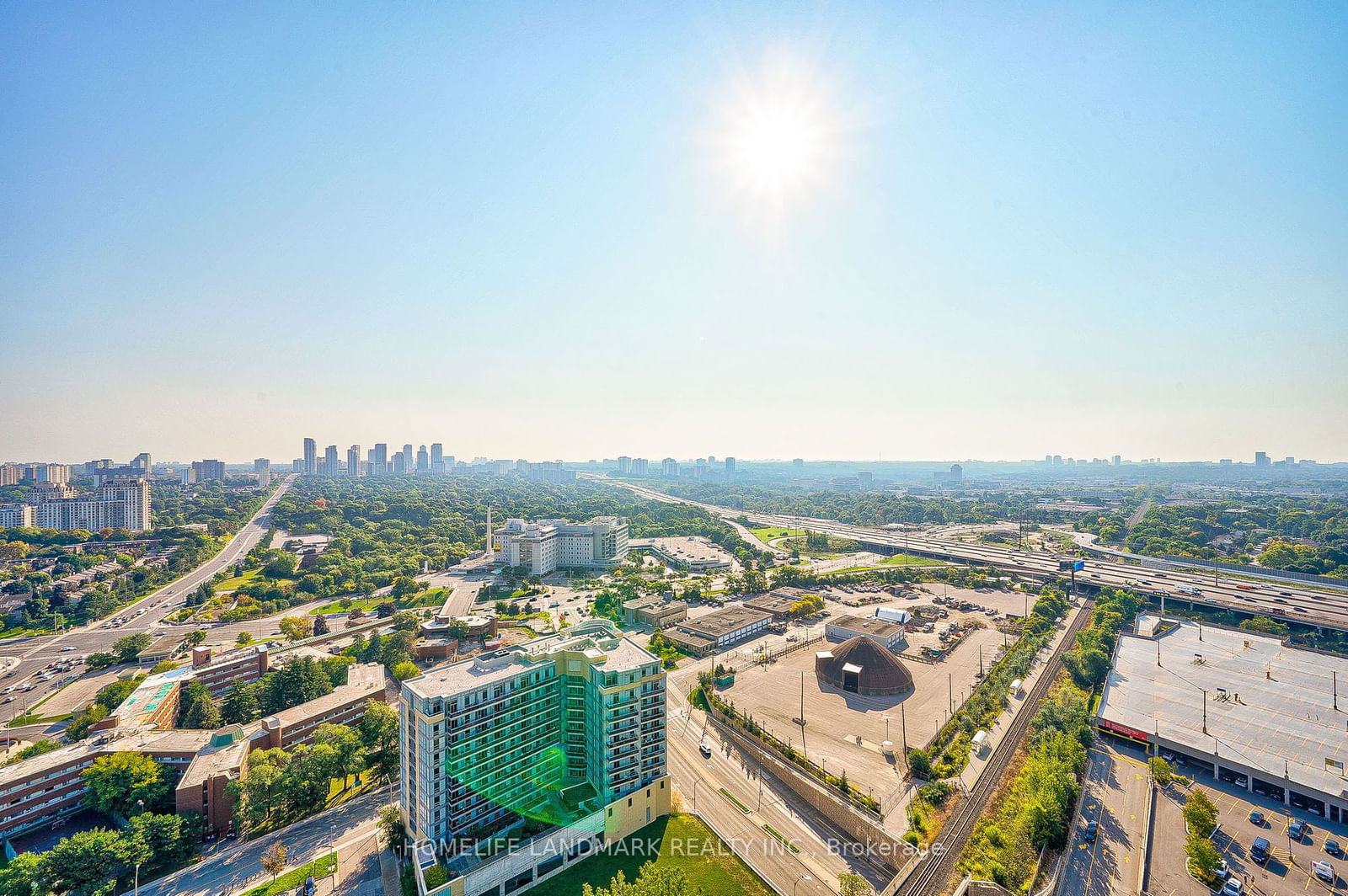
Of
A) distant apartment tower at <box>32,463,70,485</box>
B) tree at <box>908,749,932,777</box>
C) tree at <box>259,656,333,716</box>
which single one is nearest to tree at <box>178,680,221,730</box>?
tree at <box>259,656,333,716</box>

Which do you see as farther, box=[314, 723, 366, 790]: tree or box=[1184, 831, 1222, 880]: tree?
box=[314, 723, 366, 790]: tree

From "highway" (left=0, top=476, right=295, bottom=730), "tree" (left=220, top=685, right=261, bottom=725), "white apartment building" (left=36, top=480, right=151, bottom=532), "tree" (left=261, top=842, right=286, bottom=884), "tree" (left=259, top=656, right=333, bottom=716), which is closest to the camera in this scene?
"tree" (left=261, top=842, right=286, bottom=884)

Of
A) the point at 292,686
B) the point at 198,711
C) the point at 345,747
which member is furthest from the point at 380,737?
the point at 198,711

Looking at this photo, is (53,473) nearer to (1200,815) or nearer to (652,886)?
(652,886)

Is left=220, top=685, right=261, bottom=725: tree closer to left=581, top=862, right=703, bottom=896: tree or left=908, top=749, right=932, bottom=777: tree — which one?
left=581, top=862, right=703, bottom=896: tree

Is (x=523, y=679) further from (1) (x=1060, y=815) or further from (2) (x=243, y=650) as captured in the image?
(2) (x=243, y=650)
